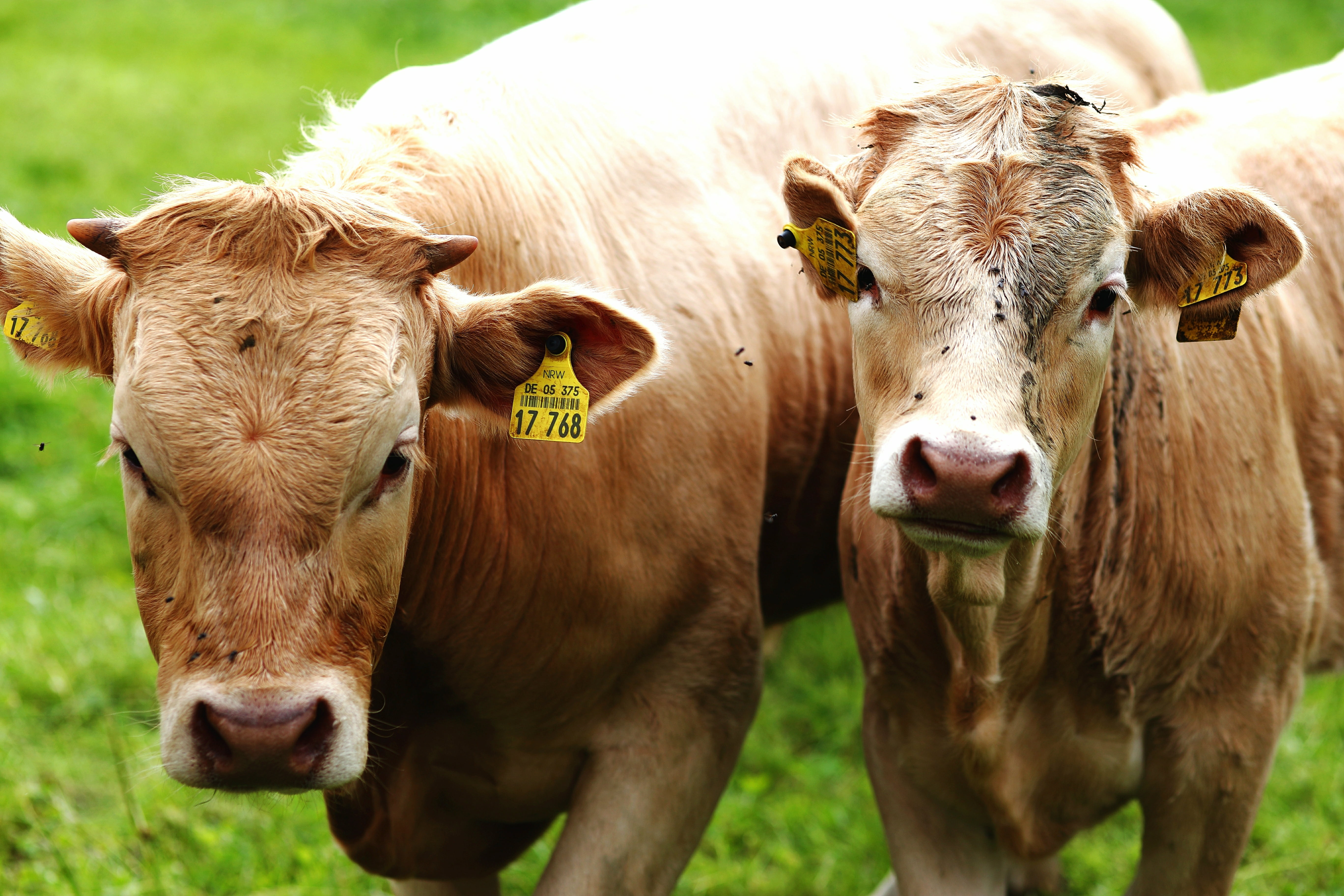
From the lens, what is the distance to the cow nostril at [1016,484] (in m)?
2.82

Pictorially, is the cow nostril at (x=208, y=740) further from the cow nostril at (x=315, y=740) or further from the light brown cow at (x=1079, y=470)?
the light brown cow at (x=1079, y=470)

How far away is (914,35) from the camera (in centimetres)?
502

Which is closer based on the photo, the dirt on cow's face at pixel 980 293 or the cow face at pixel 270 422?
the cow face at pixel 270 422

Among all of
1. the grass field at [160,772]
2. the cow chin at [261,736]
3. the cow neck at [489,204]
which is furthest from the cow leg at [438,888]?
the cow neck at [489,204]

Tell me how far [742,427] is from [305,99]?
32.5ft

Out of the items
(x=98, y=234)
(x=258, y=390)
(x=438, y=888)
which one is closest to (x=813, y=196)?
(x=258, y=390)

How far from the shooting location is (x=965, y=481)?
9.11 feet

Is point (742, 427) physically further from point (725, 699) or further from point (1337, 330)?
point (1337, 330)

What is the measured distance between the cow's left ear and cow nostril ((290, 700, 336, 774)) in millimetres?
2073

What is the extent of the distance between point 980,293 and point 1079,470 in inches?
31.7

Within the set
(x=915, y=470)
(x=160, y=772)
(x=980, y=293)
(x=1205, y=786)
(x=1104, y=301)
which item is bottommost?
(x=160, y=772)

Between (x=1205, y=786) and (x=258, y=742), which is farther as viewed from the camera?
(x=1205, y=786)

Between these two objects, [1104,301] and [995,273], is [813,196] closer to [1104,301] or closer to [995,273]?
[995,273]

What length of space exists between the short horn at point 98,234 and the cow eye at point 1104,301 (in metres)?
2.13
